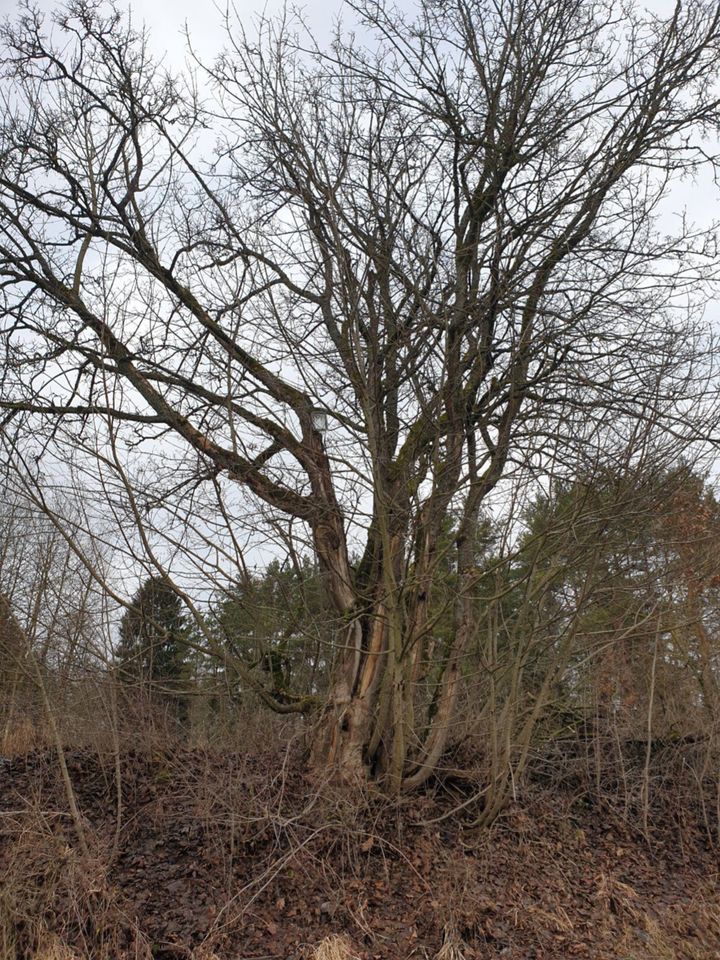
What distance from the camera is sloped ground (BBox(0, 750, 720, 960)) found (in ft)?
21.2

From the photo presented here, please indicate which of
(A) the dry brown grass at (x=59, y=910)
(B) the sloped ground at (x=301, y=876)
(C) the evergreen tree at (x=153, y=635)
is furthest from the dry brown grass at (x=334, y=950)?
(C) the evergreen tree at (x=153, y=635)

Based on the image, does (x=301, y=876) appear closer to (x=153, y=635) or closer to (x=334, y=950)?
(x=334, y=950)

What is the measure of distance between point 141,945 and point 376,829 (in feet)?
7.96

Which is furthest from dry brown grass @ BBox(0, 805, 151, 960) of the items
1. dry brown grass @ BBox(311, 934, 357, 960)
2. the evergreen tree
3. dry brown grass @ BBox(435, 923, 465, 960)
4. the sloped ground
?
dry brown grass @ BBox(435, 923, 465, 960)

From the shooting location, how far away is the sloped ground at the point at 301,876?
6465 mm

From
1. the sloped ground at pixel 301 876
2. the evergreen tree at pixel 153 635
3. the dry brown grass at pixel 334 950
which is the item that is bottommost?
the dry brown grass at pixel 334 950

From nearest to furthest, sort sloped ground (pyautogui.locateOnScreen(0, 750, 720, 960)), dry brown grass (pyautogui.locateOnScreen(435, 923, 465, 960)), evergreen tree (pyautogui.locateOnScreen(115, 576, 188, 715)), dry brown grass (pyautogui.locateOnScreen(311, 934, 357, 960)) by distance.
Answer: dry brown grass (pyautogui.locateOnScreen(311, 934, 357, 960)) → dry brown grass (pyautogui.locateOnScreen(435, 923, 465, 960)) → sloped ground (pyautogui.locateOnScreen(0, 750, 720, 960)) → evergreen tree (pyautogui.locateOnScreen(115, 576, 188, 715))

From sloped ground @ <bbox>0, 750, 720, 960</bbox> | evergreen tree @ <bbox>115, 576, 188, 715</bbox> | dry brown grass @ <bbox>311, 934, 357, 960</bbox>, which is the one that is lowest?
dry brown grass @ <bbox>311, 934, 357, 960</bbox>

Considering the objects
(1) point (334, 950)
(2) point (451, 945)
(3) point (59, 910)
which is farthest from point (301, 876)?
(3) point (59, 910)

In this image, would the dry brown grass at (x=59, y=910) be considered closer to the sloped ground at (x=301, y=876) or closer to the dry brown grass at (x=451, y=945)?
the sloped ground at (x=301, y=876)

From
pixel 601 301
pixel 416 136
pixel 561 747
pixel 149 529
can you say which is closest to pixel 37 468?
pixel 149 529

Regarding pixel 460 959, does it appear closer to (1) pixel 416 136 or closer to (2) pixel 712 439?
(2) pixel 712 439

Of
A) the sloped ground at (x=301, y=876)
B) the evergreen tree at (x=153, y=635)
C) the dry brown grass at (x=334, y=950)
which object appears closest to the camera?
the dry brown grass at (x=334, y=950)

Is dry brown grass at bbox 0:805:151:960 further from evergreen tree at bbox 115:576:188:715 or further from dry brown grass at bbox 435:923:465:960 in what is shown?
dry brown grass at bbox 435:923:465:960
